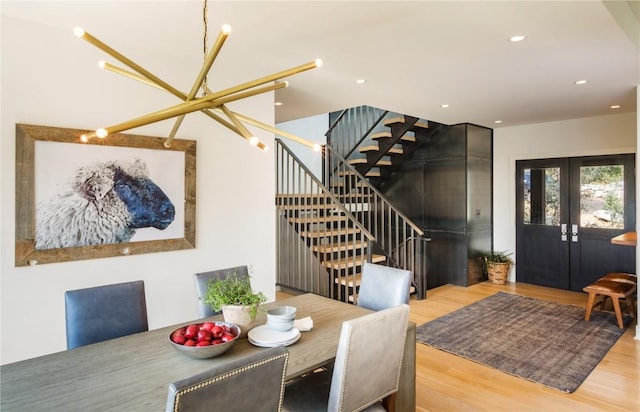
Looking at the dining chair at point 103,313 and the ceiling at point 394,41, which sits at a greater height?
the ceiling at point 394,41

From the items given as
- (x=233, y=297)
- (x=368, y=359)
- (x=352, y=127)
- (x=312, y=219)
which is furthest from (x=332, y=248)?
(x=368, y=359)

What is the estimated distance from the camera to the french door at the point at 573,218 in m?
5.58

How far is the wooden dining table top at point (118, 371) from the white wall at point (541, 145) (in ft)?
17.8

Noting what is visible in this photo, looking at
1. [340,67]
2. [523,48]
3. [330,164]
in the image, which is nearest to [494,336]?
[523,48]

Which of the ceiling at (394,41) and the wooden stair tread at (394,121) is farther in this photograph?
the wooden stair tread at (394,121)

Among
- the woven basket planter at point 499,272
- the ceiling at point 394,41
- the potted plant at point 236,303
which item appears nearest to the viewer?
the potted plant at point 236,303

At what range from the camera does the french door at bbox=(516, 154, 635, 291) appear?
18.3ft

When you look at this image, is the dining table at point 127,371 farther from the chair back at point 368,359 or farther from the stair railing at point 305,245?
the stair railing at point 305,245

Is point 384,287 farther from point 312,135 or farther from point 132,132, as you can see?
point 312,135

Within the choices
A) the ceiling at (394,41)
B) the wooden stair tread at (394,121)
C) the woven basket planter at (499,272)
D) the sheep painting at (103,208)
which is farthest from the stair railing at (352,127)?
the sheep painting at (103,208)

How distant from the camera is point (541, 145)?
6.29m

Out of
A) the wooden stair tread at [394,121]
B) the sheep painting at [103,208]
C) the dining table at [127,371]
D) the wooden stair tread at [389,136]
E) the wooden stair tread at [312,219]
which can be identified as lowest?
the dining table at [127,371]

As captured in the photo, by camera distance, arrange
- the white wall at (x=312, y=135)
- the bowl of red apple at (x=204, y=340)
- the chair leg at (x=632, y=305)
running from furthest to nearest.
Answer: the white wall at (x=312, y=135)
the chair leg at (x=632, y=305)
the bowl of red apple at (x=204, y=340)

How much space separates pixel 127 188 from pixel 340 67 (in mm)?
1980
